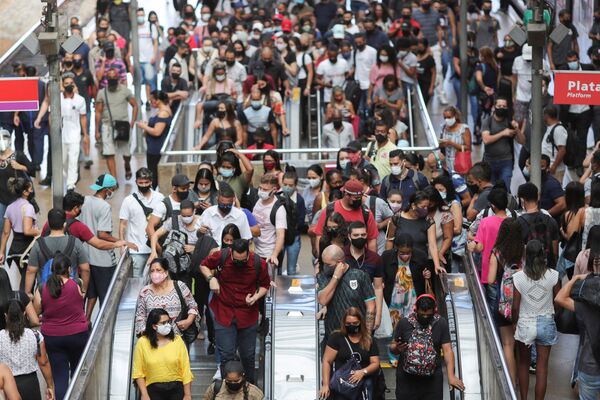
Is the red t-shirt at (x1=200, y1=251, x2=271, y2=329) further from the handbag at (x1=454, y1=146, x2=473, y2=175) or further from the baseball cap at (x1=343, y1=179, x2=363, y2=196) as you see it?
the handbag at (x1=454, y1=146, x2=473, y2=175)

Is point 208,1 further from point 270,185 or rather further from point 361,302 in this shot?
point 361,302

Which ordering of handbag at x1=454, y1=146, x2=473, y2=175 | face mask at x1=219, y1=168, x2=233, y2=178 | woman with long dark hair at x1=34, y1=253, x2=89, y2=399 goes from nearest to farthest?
woman with long dark hair at x1=34, y1=253, x2=89, y2=399, face mask at x1=219, y1=168, x2=233, y2=178, handbag at x1=454, y1=146, x2=473, y2=175

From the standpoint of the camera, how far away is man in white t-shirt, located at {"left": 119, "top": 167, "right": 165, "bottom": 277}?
15.6 metres

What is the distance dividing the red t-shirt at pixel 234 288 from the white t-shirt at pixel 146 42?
1462 centimetres

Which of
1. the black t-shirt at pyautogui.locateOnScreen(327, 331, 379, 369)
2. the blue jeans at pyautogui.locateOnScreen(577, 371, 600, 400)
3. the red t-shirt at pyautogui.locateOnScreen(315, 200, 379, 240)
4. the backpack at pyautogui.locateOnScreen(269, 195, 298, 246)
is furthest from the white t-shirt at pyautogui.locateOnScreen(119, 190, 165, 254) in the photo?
the blue jeans at pyautogui.locateOnScreen(577, 371, 600, 400)

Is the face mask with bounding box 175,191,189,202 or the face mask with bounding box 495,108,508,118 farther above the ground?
the face mask with bounding box 495,108,508,118

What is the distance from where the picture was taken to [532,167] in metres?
16.2

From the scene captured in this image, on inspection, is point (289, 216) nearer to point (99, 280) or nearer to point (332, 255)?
point (99, 280)

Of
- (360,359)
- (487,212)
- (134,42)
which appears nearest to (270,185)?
(487,212)

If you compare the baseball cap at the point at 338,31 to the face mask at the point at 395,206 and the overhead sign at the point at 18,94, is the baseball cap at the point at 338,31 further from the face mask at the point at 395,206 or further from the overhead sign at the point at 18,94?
the face mask at the point at 395,206

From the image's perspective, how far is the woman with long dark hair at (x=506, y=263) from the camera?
44.7 ft

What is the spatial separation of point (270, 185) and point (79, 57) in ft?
29.6

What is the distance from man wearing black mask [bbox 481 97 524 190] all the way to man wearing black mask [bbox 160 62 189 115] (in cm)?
636

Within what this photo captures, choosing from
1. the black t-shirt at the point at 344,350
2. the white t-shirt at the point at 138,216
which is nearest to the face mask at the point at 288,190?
the white t-shirt at the point at 138,216
